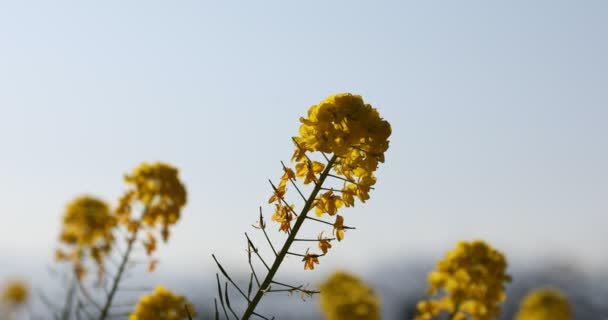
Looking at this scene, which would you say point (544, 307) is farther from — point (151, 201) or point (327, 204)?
point (151, 201)

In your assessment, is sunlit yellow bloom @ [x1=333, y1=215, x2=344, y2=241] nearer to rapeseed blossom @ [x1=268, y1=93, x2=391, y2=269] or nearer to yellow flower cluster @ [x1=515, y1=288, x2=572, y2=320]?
rapeseed blossom @ [x1=268, y1=93, x2=391, y2=269]

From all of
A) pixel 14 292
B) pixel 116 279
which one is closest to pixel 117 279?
pixel 116 279

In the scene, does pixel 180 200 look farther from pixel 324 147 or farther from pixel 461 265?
pixel 324 147

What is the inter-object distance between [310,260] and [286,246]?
14.7 inches

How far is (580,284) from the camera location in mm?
157750

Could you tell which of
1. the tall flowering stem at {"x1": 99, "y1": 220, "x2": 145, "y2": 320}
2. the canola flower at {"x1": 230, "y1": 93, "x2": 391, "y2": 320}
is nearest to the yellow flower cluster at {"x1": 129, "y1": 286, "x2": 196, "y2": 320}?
the tall flowering stem at {"x1": 99, "y1": 220, "x2": 145, "y2": 320}

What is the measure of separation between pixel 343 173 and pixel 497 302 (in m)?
2.95

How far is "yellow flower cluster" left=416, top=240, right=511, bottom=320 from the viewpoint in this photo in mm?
6883

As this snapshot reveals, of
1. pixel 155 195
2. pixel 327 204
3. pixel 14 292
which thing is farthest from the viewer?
pixel 14 292

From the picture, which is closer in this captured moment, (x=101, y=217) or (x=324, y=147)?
(x=324, y=147)

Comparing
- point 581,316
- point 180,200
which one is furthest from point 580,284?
point 180,200

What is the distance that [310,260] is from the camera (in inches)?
184

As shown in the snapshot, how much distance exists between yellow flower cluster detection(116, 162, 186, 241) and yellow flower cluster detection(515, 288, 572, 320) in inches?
219

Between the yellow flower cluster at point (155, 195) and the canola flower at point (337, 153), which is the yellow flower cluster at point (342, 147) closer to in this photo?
the canola flower at point (337, 153)
